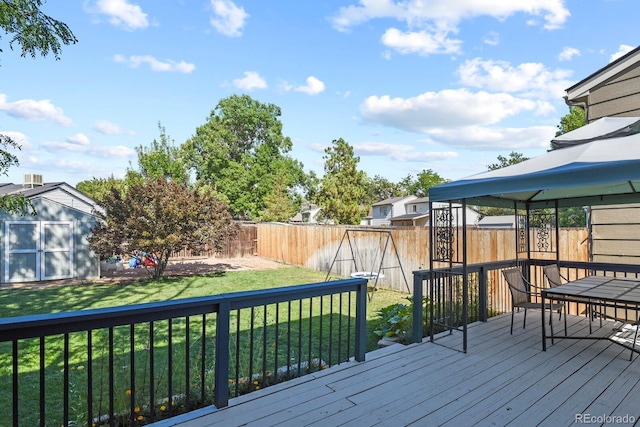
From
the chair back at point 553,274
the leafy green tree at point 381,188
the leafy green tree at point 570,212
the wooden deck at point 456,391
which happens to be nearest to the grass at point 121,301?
the wooden deck at point 456,391

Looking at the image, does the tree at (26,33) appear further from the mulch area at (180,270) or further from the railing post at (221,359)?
the mulch area at (180,270)

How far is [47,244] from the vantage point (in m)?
10.0

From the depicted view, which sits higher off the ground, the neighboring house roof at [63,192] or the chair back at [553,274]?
the neighboring house roof at [63,192]

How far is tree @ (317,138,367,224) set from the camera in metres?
20.4

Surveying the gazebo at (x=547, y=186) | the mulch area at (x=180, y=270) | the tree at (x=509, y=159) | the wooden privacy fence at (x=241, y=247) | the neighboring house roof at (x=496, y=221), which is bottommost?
the mulch area at (x=180, y=270)

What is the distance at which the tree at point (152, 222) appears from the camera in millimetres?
10062

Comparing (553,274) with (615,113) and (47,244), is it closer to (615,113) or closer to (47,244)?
(615,113)

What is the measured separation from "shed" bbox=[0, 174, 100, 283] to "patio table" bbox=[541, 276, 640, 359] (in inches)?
451

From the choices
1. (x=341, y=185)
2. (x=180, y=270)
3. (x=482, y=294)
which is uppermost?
(x=341, y=185)

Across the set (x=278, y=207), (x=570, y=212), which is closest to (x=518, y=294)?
(x=570, y=212)

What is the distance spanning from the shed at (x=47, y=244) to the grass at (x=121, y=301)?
1269mm

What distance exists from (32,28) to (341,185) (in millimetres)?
17773

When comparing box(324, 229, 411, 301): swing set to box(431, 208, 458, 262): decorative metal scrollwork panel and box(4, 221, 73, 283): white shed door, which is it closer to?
box(431, 208, 458, 262): decorative metal scrollwork panel
